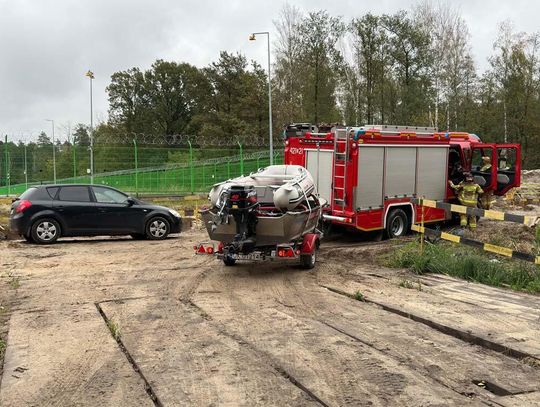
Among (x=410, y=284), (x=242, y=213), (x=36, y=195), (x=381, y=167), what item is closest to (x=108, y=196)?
(x=36, y=195)

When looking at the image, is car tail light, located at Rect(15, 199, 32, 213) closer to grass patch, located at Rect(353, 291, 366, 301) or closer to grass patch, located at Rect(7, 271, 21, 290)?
grass patch, located at Rect(7, 271, 21, 290)

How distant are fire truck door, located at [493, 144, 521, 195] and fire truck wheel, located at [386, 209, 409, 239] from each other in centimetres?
397

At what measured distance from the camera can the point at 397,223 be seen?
48.0ft

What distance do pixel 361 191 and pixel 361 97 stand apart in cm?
2974

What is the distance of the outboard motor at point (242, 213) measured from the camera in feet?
30.5

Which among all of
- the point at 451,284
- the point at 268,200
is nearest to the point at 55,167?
the point at 268,200

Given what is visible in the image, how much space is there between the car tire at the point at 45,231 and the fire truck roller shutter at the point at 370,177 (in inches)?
284

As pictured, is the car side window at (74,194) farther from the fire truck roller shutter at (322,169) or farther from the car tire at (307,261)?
the car tire at (307,261)

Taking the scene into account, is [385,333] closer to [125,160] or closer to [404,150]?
[404,150]

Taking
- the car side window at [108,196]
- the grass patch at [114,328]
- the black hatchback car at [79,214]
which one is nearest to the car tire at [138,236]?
the black hatchback car at [79,214]

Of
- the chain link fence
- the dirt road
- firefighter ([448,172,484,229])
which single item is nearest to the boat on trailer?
the dirt road

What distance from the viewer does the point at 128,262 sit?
11195 millimetres

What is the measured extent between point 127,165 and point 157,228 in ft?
48.8

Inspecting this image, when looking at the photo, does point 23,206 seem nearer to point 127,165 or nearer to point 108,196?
point 108,196
